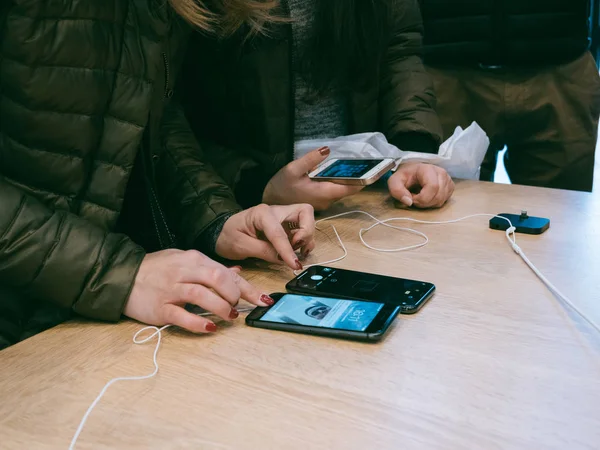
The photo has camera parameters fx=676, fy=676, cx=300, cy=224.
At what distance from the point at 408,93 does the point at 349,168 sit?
1.35ft

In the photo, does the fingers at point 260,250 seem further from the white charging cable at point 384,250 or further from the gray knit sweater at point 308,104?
the gray knit sweater at point 308,104

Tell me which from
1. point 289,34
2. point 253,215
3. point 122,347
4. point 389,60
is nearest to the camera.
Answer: point 122,347

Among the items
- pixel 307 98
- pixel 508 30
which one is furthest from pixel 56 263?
pixel 508 30

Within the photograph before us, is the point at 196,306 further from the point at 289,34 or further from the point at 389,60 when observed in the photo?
the point at 389,60

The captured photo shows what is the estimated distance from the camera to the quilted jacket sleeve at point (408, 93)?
4.89ft

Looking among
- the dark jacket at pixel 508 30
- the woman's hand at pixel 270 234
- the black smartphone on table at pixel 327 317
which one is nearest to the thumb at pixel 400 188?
the woman's hand at pixel 270 234

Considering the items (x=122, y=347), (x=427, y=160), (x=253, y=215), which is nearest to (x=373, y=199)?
(x=427, y=160)

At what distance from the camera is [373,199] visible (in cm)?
132

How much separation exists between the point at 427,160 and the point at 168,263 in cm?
69

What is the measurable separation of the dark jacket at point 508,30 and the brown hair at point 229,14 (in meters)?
0.88

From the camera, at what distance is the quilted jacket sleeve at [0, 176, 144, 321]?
816 millimetres

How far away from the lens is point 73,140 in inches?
37.9

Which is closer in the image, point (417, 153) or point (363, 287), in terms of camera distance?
point (363, 287)

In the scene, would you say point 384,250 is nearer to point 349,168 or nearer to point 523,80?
point 349,168
